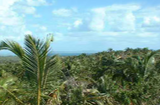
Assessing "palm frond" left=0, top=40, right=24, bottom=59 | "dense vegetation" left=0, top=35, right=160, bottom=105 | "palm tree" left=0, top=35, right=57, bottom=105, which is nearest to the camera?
"palm tree" left=0, top=35, right=57, bottom=105

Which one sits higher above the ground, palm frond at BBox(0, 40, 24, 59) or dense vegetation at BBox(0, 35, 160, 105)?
palm frond at BBox(0, 40, 24, 59)

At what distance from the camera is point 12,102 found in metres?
7.45

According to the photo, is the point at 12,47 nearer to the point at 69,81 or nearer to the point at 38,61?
the point at 38,61

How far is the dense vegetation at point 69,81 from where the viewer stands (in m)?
7.07

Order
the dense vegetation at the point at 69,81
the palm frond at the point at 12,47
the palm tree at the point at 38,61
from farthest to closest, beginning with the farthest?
the palm frond at the point at 12,47, the dense vegetation at the point at 69,81, the palm tree at the point at 38,61

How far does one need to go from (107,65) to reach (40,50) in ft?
40.8

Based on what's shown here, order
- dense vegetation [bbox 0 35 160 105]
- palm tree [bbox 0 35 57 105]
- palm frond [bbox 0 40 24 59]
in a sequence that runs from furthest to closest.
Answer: palm frond [bbox 0 40 24 59]
dense vegetation [bbox 0 35 160 105]
palm tree [bbox 0 35 57 105]

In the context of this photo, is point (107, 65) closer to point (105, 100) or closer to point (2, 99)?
point (105, 100)

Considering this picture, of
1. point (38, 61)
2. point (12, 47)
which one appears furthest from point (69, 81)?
point (38, 61)

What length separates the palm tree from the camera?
22.6 ft

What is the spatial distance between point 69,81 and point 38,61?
19.0 ft

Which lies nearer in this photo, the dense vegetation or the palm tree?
the palm tree

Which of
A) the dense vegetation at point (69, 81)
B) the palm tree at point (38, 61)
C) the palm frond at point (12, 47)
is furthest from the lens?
the palm frond at point (12, 47)

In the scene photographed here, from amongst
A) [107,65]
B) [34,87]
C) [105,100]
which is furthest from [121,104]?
[34,87]
